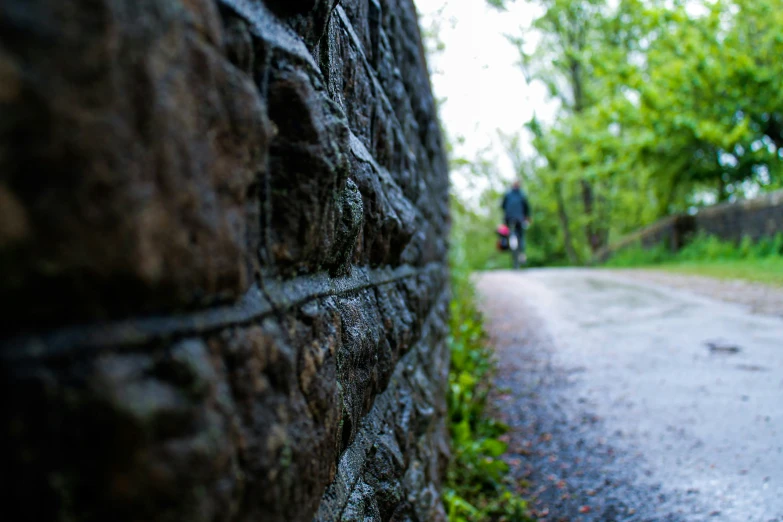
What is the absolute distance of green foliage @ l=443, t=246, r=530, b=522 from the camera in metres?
2.61

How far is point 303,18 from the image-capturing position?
0.92 metres

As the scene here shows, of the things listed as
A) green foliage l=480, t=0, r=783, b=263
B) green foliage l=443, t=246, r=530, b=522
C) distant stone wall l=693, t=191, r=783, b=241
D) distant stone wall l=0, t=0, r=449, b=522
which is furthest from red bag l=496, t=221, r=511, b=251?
distant stone wall l=0, t=0, r=449, b=522

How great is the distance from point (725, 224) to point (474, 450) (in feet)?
41.2

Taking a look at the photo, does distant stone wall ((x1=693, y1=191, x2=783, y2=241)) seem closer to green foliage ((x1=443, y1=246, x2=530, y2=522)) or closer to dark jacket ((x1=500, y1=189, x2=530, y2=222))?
dark jacket ((x1=500, y1=189, x2=530, y2=222))

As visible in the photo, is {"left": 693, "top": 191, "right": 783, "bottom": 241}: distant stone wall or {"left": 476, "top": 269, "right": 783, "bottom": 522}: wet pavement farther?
{"left": 693, "top": 191, "right": 783, "bottom": 241}: distant stone wall

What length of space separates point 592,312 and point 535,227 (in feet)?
68.4

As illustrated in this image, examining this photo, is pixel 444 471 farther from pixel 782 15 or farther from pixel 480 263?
pixel 480 263

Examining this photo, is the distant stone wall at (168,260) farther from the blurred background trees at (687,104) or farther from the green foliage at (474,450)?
the blurred background trees at (687,104)

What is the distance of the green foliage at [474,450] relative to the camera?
8.55ft

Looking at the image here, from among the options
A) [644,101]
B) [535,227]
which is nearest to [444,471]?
[644,101]

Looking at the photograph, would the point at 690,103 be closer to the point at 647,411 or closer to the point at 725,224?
the point at 725,224

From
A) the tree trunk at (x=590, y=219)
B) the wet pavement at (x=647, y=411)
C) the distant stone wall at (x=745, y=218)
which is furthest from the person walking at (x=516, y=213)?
the tree trunk at (x=590, y=219)

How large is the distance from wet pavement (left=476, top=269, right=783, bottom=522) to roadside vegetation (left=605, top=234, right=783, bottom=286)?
132 inches

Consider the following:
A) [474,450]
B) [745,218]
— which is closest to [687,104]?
[745,218]
